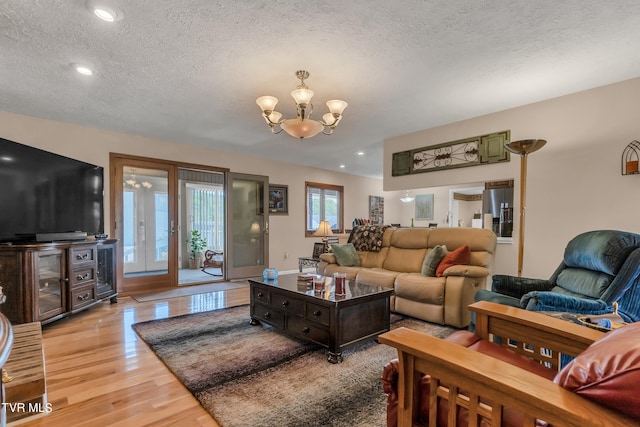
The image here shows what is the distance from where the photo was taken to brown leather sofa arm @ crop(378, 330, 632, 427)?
2.25 ft

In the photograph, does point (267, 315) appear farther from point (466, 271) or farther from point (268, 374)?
point (466, 271)

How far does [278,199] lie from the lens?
21.0 feet

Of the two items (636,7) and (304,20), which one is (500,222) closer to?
(636,7)

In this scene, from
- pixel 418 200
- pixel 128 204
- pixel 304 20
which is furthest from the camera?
pixel 418 200

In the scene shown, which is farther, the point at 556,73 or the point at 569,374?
the point at 556,73

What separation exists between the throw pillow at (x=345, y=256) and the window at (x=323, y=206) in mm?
2788

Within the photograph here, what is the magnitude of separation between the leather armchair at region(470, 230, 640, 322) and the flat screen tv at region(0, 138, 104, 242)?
4.20 metres

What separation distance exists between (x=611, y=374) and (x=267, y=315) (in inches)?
101

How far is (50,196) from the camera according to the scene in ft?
10.4

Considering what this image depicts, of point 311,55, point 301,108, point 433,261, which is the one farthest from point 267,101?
point 433,261

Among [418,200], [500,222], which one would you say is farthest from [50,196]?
[418,200]

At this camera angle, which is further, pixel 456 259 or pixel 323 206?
pixel 323 206

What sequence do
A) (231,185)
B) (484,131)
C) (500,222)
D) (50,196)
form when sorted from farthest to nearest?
(231,185)
(500,222)
(484,131)
(50,196)

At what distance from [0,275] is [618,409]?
3946 millimetres
